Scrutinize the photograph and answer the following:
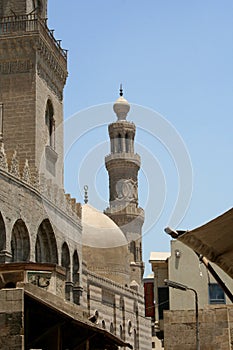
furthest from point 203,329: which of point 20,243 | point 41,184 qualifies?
point 41,184

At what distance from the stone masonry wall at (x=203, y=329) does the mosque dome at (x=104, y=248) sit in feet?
57.2

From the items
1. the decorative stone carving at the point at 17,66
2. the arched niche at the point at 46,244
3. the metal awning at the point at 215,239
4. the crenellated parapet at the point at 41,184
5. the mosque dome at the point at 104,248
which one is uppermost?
the decorative stone carving at the point at 17,66

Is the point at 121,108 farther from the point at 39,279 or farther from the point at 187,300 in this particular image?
the point at 39,279

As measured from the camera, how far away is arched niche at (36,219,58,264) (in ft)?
79.5

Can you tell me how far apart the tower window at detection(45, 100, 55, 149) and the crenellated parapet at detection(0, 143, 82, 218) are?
2.39 meters

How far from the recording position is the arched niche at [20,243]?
871 inches

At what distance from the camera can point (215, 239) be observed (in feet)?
16.8

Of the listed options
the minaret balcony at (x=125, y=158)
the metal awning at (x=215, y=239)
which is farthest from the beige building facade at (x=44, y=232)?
the minaret balcony at (x=125, y=158)

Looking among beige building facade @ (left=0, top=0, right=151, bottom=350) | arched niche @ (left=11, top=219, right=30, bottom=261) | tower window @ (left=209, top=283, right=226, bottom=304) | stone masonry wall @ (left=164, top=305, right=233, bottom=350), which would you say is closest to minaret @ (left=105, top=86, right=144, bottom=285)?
beige building facade @ (left=0, top=0, right=151, bottom=350)

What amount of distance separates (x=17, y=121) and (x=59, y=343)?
15.4 metres

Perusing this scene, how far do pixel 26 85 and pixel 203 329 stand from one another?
11516 millimetres

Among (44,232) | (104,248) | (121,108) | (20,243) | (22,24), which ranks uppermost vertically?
(121,108)

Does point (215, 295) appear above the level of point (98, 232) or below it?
below

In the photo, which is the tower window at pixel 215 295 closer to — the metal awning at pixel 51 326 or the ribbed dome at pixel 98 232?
the ribbed dome at pixel 98 232
